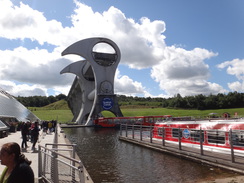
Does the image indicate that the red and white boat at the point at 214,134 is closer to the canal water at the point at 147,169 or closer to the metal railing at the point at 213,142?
the metal railing at the point at 213,142

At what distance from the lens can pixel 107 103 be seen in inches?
1946

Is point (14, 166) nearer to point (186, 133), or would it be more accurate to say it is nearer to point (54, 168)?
point (54, 168)

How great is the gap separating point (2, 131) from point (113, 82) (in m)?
34.1

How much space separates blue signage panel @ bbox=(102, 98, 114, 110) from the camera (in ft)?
162

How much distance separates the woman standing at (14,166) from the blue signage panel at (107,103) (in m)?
46.1

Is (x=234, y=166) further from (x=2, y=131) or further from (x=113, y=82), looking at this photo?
(x=113, y=82)

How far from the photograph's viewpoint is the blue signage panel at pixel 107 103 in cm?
4925

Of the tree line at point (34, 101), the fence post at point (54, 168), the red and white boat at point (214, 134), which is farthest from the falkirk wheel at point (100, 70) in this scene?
the tree line at point (34, 101)

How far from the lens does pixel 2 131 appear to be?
19.9 meters

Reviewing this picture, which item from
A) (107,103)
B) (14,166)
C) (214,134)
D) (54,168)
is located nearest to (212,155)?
(214,134)

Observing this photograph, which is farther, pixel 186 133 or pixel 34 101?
pixel 34 101

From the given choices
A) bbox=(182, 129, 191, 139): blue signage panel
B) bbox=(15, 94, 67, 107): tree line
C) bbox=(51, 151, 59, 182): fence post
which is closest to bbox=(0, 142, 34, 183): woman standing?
bbox=(51, 151, 59, 182): fence post

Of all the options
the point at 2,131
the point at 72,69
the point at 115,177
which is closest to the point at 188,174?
the point at 115,177

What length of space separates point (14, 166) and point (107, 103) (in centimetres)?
4642
